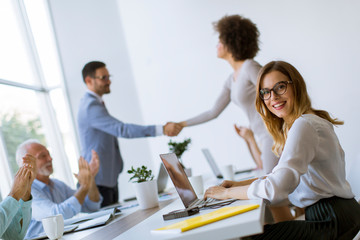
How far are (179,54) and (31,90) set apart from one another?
1.88 m

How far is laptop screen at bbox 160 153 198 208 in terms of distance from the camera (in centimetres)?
149

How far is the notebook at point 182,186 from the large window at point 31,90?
234cm

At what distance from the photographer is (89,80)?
3.64 meters

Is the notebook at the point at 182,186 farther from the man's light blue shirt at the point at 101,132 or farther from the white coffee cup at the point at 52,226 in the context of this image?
the man's light blue shirt at the point at 101,132

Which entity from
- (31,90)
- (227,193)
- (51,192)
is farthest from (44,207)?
(31,90)

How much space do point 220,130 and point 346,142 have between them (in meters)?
1.47

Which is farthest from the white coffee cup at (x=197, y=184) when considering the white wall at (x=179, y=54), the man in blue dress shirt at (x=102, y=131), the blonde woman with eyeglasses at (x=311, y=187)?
the white wall at (x=179, y=54)

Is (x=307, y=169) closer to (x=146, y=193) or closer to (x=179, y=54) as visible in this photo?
(x=146, y=193)

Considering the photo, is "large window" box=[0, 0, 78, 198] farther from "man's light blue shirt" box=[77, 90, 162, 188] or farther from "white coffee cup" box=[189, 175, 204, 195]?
"white coffee cup" box=[189, 175, 204, 195]

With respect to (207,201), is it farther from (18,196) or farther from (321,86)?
(321,86)

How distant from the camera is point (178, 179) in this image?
5.16 feet

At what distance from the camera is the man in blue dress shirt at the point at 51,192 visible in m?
2.26

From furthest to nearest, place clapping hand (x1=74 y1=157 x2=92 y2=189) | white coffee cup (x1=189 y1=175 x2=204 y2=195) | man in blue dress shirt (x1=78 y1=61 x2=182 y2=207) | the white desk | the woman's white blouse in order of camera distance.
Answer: man in blue dress shirt (x1=78 y1=61 x2=182 y2=207)
clapping hand (x1=74 y1=157 x2=92 y2=189)
white coffee cup (x1=189 y1=175 x2=204 y2=195)
the woman's white blouse
the white desk

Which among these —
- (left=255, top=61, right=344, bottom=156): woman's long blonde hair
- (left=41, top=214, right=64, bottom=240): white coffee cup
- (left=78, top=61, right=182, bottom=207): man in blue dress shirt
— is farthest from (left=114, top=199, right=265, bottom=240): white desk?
(left=78, top=61, right=182, bottom=207): man in blue dress shirt
